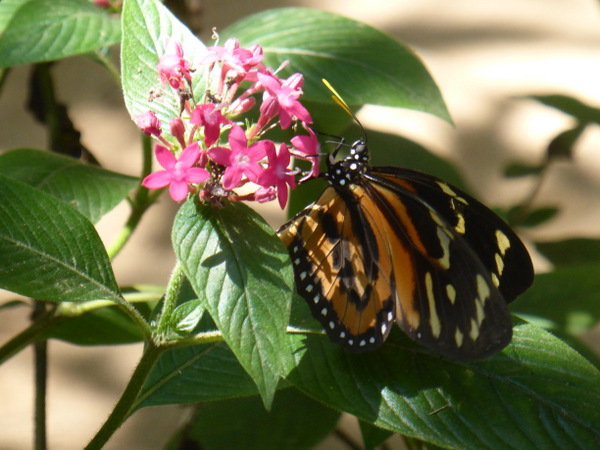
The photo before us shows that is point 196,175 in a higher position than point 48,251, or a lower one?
higher

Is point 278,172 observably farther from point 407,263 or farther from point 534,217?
point 534,217

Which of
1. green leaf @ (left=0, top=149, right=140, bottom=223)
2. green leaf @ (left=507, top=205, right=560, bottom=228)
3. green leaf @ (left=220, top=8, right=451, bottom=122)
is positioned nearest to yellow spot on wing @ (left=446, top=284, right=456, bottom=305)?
green leaf @ (left=220, top=8, right=451, bottom=122)

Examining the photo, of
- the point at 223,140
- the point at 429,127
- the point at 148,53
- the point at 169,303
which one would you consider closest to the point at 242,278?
the point at 169,303

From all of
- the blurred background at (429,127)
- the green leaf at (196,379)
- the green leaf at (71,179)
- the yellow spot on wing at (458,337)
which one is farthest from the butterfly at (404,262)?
the blurred background at (429,127)

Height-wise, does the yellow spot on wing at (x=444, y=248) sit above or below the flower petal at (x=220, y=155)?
below

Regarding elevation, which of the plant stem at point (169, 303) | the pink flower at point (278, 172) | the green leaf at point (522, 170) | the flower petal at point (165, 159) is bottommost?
the green leaf at point (522, 170)

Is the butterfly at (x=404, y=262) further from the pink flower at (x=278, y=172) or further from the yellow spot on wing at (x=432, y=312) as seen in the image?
the pink flower at (x=278, y=172)

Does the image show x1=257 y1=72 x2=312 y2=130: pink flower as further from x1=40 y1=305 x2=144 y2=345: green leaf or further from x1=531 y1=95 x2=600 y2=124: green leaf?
x1=531 y1=95 x2=600 y2=124: green leaf
